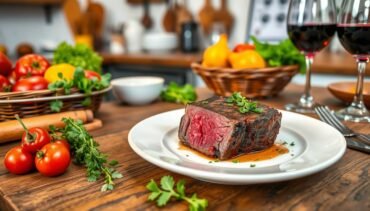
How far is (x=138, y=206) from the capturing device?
20.4 inches

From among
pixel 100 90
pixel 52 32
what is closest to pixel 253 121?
pixel 100 90

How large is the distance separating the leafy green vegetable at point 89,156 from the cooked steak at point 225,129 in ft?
0.56

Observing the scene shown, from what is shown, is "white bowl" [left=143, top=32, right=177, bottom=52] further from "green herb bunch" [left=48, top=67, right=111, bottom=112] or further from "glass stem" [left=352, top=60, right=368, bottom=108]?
"glass stem" [left=352, top=60, right=368, bottom=108]

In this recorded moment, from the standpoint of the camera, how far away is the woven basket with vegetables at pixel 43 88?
0.87 m

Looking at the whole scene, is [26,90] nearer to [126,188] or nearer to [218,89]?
[126,188]

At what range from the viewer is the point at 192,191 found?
22.2 inches

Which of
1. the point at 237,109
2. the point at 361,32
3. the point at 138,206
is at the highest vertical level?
the point at 361,32

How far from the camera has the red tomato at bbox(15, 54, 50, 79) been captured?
1.00 metres

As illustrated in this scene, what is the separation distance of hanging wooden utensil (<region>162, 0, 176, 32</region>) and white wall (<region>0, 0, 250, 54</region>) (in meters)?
0.08

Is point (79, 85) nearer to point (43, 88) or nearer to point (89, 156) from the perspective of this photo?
point (43, 88)

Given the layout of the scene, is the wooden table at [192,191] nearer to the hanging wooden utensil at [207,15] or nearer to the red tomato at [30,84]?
the red tomato at [30,84]

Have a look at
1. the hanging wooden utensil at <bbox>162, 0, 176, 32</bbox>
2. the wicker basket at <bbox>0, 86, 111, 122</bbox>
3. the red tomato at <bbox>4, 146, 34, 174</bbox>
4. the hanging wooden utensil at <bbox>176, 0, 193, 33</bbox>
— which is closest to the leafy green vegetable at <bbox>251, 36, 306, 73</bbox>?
the wicker basket at <bbox>0, 86, 111, 122</bbox>

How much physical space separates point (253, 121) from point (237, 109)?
0.14 ft

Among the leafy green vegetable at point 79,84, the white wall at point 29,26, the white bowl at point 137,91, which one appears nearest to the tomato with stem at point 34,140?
the leafy green vegetable at point 79,84
